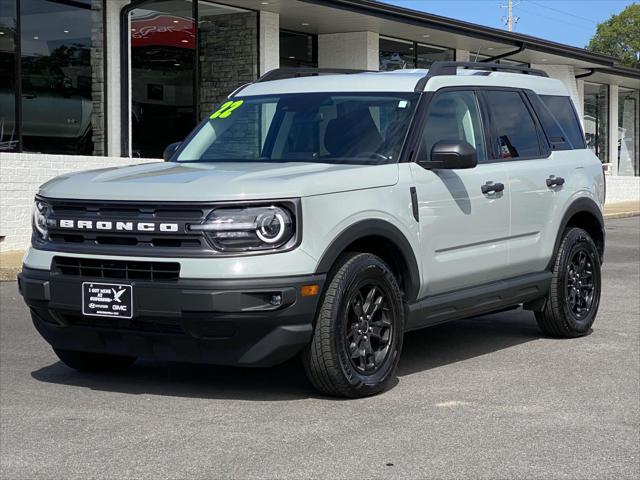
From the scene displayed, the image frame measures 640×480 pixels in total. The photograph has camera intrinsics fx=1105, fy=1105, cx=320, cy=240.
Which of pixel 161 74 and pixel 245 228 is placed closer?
pixel 245 228

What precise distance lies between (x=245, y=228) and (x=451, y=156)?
161 centimetres

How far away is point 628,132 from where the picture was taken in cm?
3959

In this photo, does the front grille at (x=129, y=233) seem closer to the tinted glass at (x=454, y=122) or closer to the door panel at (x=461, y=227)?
the door panel at (x=461, y=227)

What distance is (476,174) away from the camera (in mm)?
7391

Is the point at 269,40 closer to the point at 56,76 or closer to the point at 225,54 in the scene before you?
the point at 225,54

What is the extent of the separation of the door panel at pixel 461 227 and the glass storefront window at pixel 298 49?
1676 cm

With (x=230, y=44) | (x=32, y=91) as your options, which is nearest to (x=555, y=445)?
(x=32, y=91)

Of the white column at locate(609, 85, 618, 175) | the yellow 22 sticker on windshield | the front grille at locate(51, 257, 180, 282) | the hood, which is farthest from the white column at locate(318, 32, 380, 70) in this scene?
the front grille at locate(51, 257, 180, 282)

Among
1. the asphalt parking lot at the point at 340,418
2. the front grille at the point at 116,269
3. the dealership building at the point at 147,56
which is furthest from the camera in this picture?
the dealership building at the point at 147,56

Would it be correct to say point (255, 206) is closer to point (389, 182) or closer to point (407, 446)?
point (389, 182)

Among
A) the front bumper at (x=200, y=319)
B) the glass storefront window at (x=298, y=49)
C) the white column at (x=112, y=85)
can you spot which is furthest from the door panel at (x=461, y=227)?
the glass storefront window at (x=298, y=49)

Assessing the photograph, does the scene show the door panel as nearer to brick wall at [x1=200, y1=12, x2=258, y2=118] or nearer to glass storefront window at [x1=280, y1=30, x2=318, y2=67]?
brick wall at [x1=200, y1=12, x2=258, y2=118]

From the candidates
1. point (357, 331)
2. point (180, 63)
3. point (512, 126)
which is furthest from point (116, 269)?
point (180, 63)

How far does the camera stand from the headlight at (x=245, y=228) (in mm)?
5895
